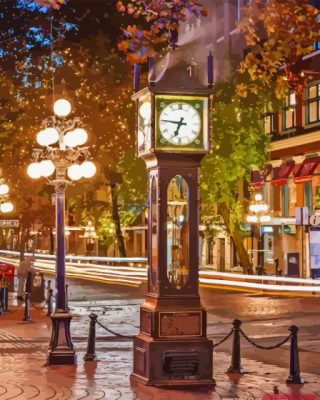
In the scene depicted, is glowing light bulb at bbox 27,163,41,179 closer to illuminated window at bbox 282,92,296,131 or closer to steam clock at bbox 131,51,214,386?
steam clock at bbox 131,51,214,386

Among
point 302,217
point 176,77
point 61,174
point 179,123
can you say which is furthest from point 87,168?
point 302,217

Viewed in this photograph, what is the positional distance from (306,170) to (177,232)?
4074cm

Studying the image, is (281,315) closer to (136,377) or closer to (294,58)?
(136,377)

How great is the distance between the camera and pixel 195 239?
45.9ft

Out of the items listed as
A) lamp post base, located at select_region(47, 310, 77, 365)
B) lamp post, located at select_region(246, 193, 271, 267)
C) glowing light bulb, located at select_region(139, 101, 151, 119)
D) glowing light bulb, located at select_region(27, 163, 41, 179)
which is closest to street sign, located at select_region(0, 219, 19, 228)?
glowing light bulb, located at select_region(27, 163, 41, 179)

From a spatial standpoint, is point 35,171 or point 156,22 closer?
point 156,22

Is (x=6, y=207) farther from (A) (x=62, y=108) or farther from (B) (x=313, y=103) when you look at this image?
(B) (x=313, y=103)

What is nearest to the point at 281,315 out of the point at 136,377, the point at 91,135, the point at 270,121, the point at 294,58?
the point at 91,135

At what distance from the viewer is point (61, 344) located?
1678 centimetres

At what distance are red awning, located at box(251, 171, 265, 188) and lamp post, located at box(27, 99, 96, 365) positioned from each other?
4138 cm

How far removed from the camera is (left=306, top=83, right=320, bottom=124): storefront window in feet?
175

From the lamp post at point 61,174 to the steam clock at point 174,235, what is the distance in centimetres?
280

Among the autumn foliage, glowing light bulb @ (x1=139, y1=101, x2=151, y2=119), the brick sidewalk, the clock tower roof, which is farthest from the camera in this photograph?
glowing light bulb @ (x1=139, y1=101, x2=151, y2=119)

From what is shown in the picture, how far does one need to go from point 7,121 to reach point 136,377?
1475 centimetres
